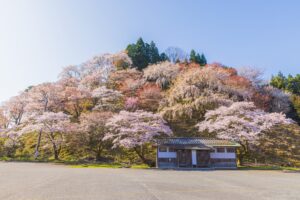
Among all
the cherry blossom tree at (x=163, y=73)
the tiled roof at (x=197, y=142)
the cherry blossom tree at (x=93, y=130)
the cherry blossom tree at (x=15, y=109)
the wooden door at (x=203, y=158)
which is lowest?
the wooden door at (x=203, y=158)

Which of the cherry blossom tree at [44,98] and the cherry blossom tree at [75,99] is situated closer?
the cherry blossom tree at [44,98]

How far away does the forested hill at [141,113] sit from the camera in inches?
968

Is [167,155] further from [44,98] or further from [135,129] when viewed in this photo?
[44,98]

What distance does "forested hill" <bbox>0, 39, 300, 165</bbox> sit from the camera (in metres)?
24.6

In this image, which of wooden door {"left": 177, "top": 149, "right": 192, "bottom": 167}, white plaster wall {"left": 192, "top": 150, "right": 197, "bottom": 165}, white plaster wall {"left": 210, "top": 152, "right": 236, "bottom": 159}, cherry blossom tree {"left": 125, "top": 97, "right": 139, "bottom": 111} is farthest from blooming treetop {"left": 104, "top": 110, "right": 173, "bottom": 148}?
cherry blossom tree {"left": 125, "top": 97, "right": 139, "bottom": 111}

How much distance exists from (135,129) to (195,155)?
617 centimetres

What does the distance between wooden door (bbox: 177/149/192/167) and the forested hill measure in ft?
8.48

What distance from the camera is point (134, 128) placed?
2277 cm

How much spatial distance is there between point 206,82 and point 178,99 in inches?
184

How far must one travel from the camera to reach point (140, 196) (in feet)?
24.6

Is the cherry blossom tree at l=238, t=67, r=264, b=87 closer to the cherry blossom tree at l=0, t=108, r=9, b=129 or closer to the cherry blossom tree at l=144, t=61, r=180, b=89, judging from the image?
the cherry blossom tree at l=144, t=61, r=180, b=89

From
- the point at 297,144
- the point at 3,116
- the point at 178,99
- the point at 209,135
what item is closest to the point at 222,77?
the point at 178,99

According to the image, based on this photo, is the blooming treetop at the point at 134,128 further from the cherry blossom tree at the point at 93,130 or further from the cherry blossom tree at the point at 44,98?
the cherry blossom tree at the point at 44,98

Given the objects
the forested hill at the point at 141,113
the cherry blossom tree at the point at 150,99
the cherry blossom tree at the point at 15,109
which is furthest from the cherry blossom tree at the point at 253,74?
the cherry blossom tree at the point at 15,109
